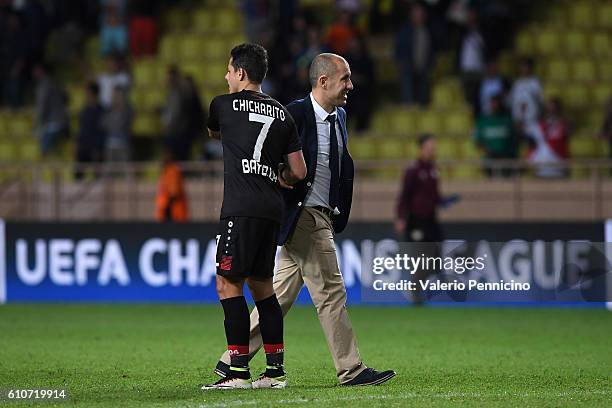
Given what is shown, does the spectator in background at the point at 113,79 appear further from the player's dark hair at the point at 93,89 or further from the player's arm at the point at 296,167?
the player's arm at the point at 296,167

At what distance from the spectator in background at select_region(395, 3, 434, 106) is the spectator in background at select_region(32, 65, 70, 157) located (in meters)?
5.66

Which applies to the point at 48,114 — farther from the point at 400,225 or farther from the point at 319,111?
the point at 319,111

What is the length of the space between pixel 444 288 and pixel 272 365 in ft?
4.57

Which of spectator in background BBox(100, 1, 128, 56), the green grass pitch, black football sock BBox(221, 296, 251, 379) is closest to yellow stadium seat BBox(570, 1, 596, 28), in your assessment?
the green grass pitch

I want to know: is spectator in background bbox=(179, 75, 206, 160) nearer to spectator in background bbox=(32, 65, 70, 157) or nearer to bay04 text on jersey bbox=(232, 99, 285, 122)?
spectator in background bbox=(32, 65, 70, 157)

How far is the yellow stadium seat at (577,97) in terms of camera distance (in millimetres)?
21734

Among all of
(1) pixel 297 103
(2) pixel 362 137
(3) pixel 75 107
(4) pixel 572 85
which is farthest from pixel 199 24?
(1) pixel 297 103

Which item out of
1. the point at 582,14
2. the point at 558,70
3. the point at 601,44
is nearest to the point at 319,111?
the point at 558,70

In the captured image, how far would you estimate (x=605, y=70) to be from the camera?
22.0 m

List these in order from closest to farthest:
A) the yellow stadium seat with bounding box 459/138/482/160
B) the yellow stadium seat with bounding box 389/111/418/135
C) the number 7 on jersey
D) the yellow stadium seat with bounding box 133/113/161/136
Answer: the number 7 on jersey → the yellow stadium seat with bounding box 459/138/482/160 → the yellow stadium seat with bounding box 389/111/418/135 → the yellow stadium seat with bounding box 133/113/161/136

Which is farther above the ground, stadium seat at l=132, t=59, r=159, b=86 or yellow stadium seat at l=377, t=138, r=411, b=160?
stadium seat at l=132, t=59, r=159, b=86

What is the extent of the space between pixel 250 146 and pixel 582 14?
1507cm

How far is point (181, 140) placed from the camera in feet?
70.4

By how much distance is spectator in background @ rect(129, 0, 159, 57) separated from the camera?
2367 cm
